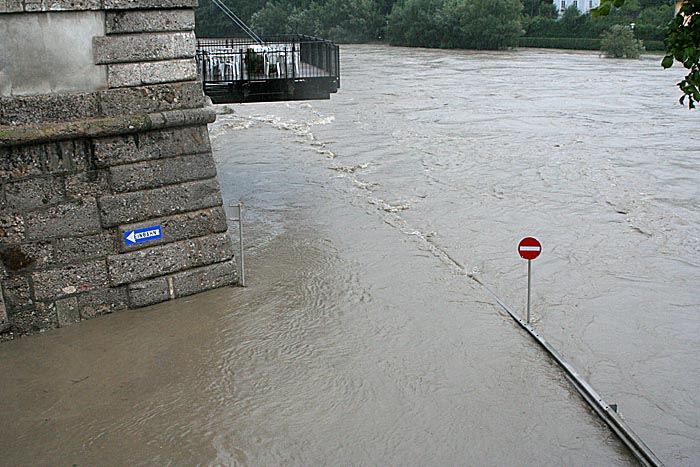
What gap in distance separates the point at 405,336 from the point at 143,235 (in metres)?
3.16

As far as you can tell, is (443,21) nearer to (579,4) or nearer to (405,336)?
(579,4)

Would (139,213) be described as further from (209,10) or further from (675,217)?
(209,10)

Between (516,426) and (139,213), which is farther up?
(139,213)

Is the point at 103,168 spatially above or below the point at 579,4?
below

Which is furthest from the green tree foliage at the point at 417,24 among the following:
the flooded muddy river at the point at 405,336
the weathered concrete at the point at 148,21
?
the weathered concrete at the point at 148,21

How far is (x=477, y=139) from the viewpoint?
70.3 ft

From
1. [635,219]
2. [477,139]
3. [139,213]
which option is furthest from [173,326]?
[477,139]

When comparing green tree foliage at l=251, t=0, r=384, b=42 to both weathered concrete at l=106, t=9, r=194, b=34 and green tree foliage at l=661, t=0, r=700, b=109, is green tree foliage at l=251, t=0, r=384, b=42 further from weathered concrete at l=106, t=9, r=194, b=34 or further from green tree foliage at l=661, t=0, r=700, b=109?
green tree foliage at l=661, t=0, r=700, b=109

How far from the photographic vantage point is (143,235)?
29.5ft

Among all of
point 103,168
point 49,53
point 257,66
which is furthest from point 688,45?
point 257,66

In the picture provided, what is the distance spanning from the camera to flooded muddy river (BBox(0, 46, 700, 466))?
7160mm

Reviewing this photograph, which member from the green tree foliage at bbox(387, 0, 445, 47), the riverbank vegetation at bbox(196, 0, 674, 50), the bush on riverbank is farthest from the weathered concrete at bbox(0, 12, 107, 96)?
the bush on riverbank

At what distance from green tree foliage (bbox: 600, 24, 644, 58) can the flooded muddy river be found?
26.3 metres

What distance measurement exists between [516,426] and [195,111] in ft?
15.9
